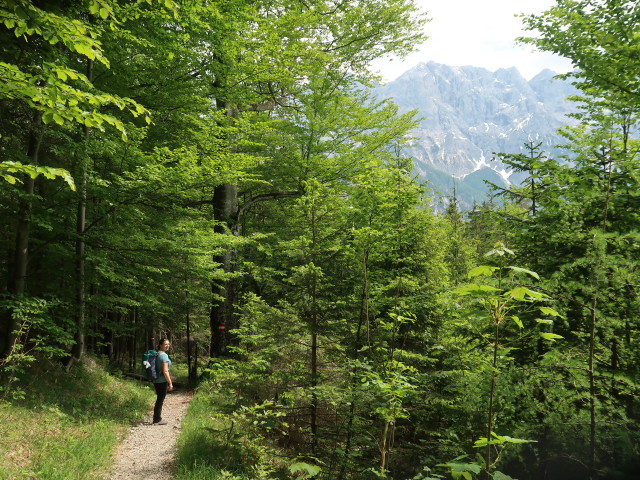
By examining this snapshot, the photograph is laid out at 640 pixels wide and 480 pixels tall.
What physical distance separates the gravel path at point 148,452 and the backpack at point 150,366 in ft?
3.64

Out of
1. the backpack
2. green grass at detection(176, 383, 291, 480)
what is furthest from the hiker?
green grass at detection(176, 383, 291, 480)

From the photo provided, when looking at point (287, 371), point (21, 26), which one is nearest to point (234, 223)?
point (287, 371)

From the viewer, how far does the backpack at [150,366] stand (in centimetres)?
892

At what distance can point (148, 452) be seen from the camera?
22.0ft

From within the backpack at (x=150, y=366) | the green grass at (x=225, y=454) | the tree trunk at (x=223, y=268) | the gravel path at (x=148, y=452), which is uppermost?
the tree trunk at (x=223, y=268)

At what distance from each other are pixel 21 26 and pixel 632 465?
248 inches

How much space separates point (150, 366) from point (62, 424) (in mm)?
2367

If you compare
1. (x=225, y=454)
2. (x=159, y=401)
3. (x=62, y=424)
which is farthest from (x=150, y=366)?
(x=225, y=454)

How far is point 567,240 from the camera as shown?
4.18 metres

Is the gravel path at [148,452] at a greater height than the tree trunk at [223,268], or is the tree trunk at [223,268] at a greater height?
the tree trunk at [223,268]

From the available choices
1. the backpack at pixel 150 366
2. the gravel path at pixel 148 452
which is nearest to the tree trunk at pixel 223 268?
the gravel path at pixel 148 452

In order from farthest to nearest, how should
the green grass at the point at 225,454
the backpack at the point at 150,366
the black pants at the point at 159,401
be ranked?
the backpack at the point at 150,366
the black pants at the point at 159,401
the green grass at the point at 225,454

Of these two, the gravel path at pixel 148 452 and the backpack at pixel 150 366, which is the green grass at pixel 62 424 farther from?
the backpack at pixel 150 366

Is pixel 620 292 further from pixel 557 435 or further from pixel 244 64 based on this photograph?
pixel 244 64
